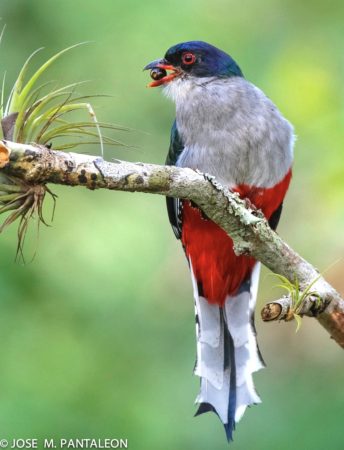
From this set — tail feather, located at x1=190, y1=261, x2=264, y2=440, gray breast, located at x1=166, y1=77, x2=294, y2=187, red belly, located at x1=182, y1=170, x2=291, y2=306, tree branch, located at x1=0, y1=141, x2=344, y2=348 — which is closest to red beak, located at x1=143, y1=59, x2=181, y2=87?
gray breast, located at x1=166, y1=77, x2=294, y2=187

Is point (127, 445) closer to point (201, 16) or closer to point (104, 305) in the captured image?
point (104, 305)

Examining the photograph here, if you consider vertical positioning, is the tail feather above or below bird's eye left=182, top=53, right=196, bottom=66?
below

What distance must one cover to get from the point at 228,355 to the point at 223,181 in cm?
92

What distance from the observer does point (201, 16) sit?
269 inches

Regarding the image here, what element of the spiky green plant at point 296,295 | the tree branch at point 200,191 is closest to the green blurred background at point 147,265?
the tree branch at point 200,191

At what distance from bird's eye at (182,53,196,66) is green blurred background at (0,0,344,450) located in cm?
57

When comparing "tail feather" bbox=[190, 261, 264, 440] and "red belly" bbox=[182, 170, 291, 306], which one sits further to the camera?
"red belly" bbox=[182, 170, 291, 306]

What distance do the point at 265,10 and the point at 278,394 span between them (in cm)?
339

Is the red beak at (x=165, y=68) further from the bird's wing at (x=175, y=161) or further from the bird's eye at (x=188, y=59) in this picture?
the bird's wing at (x=175, y=161)

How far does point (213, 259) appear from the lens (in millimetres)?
4934

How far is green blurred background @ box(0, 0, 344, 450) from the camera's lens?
214 inches

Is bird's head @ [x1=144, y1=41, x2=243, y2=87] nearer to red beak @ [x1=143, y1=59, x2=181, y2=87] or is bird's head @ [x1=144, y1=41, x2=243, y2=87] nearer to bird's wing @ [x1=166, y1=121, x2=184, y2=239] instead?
red beak @ [x1=143, y1=59, x2=181, y2=87]

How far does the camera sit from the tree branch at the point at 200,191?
2.63m

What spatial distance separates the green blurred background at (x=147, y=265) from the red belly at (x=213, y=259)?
0.54 m
